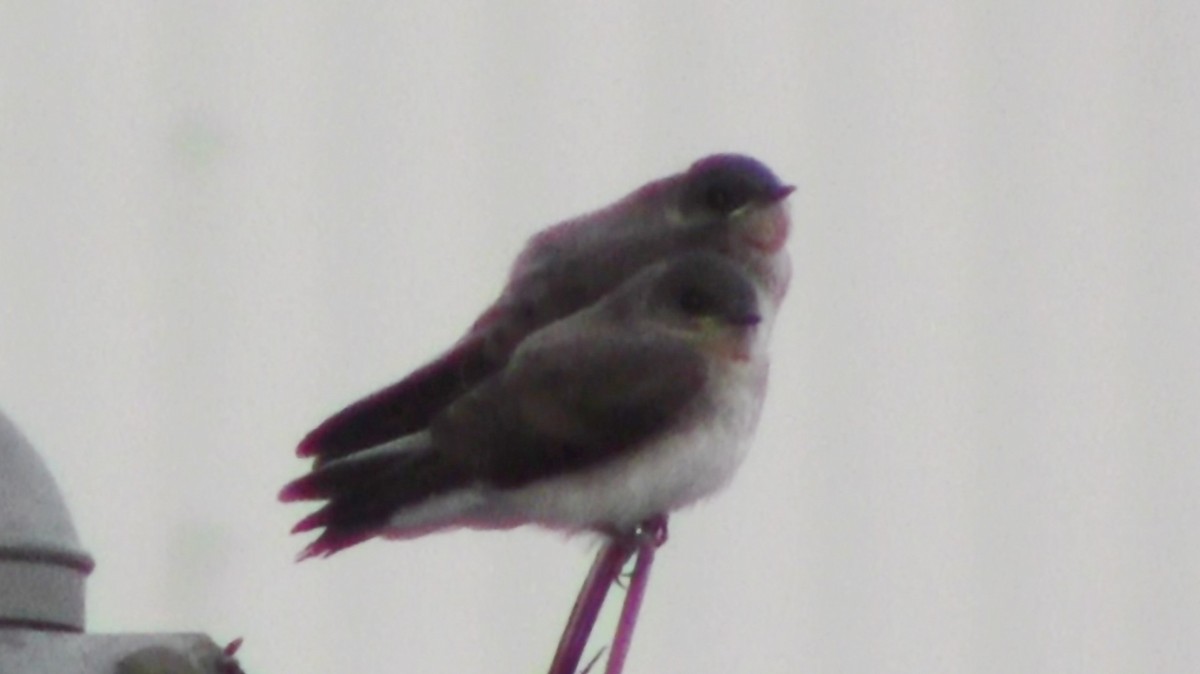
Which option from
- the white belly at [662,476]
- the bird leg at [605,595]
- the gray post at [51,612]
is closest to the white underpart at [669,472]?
the white belly at [662,476]

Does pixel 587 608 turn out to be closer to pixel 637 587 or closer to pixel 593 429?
pixel 637 587

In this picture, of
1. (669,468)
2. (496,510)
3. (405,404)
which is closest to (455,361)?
(405,404)

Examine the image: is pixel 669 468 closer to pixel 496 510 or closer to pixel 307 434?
pixel 496 510

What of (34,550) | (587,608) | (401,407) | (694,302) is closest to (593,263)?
(694,302)

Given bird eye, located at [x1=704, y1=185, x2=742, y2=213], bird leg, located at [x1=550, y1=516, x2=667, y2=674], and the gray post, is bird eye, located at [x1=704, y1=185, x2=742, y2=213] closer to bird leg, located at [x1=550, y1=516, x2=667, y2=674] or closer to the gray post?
bird leg, located at [x1=550, y1=516, x2=667, y2=674]

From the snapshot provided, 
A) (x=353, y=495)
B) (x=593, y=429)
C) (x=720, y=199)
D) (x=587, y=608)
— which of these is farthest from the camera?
(x=720, y=199)

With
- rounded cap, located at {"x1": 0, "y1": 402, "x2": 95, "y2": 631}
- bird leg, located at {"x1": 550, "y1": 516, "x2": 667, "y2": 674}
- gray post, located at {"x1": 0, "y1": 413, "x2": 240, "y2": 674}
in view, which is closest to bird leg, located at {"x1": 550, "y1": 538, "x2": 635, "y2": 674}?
bird leg, located at {"x1": 550, "y1": 516, "x2": 667, "y2": 674}

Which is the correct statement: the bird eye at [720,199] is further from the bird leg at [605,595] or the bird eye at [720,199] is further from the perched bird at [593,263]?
the bird leg at [605,595]
